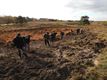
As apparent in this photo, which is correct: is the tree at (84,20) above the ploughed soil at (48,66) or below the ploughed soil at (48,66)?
below

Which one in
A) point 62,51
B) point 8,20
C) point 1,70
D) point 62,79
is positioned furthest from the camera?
point 8,20

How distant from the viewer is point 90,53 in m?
31.3

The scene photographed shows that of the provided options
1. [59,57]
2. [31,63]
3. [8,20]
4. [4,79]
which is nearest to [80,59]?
[59,57]

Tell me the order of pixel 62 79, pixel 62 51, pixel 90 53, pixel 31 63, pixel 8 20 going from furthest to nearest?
pixel 8 20 < pixel 62 51 < pixel 90 53 < pixel 31 63 < pixel 62 79

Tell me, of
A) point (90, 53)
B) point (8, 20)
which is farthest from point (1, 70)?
point (8, 20)

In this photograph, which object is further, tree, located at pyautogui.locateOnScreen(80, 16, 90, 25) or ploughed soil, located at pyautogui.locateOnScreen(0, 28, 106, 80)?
tree, located at pyautogui.locateOnScreen(80, 16, 90, 25)

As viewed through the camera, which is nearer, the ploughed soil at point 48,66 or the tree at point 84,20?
the ploughed soil at point 48,66

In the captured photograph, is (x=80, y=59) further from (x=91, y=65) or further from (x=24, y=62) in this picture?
(x=24, y=62)

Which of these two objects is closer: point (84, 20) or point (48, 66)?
point (48, 66)

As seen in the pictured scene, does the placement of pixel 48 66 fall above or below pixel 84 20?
above

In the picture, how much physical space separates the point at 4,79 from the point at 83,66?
6.52m

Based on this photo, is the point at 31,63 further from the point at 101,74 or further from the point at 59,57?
the point at 101,74

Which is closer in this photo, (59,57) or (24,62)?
(24,62)

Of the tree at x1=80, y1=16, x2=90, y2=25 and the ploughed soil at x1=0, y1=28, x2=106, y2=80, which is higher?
the ploughed soil at x1=0, y1=28, x2=106, y2=80
